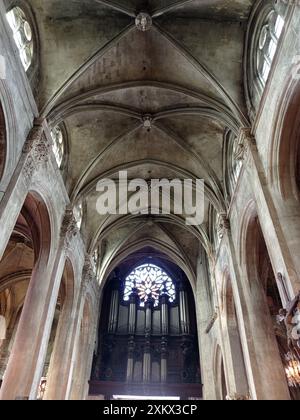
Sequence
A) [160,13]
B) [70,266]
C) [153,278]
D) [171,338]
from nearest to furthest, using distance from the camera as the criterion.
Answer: [160,13], [70,266], [171,338], [153,278]

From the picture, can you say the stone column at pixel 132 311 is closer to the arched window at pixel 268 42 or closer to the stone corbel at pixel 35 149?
the stone corbel at pixel 35 149

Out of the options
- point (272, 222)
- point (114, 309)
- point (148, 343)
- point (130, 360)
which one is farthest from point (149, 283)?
point (272, 222)

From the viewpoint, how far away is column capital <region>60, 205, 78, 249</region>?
39.3ft

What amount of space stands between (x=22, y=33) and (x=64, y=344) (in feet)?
34.7

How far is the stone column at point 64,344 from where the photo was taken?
1134cm

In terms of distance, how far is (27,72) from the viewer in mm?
9867

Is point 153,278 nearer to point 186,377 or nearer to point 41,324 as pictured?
point 186,377

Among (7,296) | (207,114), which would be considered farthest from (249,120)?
(7,296)

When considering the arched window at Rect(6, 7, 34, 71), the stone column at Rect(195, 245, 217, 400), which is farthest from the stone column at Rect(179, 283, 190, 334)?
the arched window at Rect(6, 7, 34, 71)

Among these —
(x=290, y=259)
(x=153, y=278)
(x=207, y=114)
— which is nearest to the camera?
(x=290, y=259)

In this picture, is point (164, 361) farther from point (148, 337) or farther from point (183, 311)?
point (183, 311)

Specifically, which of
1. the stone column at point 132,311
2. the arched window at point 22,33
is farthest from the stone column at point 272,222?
the stone column at point 132,311

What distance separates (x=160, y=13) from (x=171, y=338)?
16.9m

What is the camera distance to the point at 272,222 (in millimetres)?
7898
